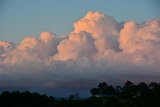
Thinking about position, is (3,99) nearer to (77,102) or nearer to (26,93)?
(26,93)

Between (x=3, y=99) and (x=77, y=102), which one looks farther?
(x=3, y=99)

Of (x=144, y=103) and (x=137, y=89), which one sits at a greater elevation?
(x=137, y=89)

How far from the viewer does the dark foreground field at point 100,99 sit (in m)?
102

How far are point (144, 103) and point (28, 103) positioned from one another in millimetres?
51570

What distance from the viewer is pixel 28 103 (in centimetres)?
13725

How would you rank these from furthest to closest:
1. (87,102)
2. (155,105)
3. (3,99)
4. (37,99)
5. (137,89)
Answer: (137,89) < (37,99) < (3,99) < (87,102) < (155,105)

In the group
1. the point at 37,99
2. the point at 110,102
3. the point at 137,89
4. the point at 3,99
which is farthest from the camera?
the point at 137,89

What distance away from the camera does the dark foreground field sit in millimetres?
102475

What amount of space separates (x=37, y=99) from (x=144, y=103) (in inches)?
2099

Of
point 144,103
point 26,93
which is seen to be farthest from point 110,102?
point 26,93

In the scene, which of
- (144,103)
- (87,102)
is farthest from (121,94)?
(144,103)

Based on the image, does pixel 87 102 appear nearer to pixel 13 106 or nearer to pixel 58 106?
pixel 58 106

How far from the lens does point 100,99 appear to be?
5290 inches

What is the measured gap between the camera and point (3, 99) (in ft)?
435
